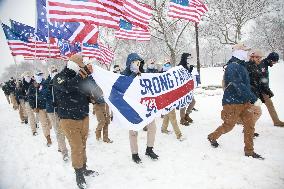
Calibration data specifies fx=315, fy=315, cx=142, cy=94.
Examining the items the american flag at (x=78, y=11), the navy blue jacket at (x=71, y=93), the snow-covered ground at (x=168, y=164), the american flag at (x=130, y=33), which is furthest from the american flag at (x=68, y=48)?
the navy blue jacket at (x=71, y=93)

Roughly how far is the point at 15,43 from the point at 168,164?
849cm

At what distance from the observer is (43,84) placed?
8.91 meters

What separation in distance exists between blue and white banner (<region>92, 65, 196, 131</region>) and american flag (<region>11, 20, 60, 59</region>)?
19.0 feet

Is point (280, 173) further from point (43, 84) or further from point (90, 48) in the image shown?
point (90, 48)

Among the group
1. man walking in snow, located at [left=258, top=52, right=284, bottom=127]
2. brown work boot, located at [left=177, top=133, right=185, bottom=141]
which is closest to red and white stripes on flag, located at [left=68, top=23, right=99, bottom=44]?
brown work boot, located at [left=177, top=133, right=185, bottom=141]

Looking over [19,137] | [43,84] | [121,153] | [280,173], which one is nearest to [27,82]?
[19,137]

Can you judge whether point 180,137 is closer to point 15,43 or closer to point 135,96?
point 135,96

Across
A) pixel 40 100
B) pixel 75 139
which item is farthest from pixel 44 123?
pixel 75 139

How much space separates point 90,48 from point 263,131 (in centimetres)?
865

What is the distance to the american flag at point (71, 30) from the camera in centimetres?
971

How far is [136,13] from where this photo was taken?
32.7ft

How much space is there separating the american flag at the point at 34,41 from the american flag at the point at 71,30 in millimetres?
1411

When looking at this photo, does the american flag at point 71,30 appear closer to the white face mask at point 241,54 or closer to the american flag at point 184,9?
the american flag at point 184,9

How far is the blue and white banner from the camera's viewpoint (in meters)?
Answer: 6.43
